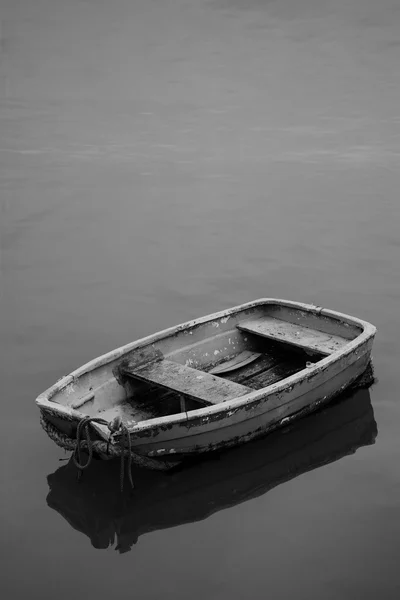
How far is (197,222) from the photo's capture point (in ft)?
54.3

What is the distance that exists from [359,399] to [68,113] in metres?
19.3

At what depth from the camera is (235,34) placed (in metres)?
32.5

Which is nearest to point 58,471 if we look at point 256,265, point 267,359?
point 267,359

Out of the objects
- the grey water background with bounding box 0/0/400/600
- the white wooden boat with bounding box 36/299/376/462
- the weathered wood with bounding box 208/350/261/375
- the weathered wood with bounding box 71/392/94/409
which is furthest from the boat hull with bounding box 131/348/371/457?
the weathered wood with bounding box 208/350/261/375

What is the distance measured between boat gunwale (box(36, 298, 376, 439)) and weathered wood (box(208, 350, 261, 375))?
55cm

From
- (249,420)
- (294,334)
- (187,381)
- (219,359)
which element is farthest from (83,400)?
(294,334)

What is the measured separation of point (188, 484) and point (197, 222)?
9.19 meters

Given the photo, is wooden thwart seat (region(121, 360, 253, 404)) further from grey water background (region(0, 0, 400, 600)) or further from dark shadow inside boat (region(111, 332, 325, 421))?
grey water background (region(0, 0, 400, 600))

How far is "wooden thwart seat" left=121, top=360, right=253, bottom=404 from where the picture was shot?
8.32 m

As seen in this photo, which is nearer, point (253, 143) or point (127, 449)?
point (127, 449)

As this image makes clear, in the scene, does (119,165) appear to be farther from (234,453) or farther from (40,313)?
(234,453)

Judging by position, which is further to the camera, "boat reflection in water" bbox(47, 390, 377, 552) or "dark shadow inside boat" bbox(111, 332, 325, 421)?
"dark shadow inside boat" bbox(111, 332, 325, 421)

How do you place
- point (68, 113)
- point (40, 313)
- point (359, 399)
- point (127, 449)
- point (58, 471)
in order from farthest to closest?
point (68, 113) → point (40, 313) → point (359, 399) → point (58, 471) → point (127, 449)

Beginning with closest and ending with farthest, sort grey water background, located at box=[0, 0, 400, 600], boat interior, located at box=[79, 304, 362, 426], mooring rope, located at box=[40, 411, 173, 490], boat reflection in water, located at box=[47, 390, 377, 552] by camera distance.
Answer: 1. grey water background, located at box=[0, 0, 400, 600]
2. mooring rope, located at box=[40, 411, 173, 490]
3. boat reflection in water, located at box=[47, 390, 377, 552]
4. boat interior, located at box=[79, 304, 362, 426]
